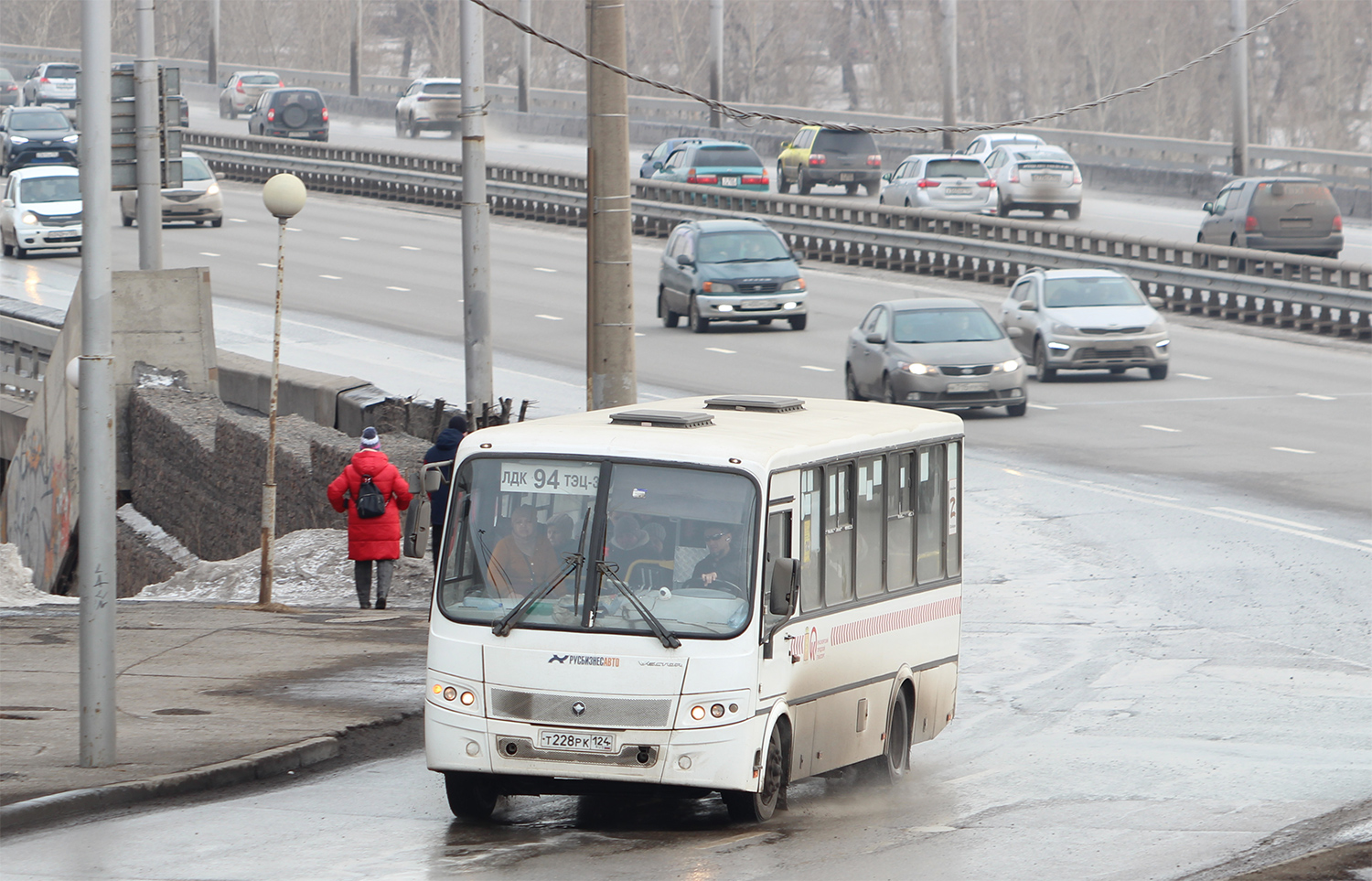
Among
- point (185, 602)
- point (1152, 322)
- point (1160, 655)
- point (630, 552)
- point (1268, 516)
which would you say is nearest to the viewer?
point (630, 552)

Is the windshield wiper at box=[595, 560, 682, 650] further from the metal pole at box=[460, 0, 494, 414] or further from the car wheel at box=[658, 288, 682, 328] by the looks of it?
the car wheel at box=[658, 288, 682, 328]

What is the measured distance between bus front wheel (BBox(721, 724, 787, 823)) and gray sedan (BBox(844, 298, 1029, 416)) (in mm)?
16826

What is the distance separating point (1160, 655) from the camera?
1608cm

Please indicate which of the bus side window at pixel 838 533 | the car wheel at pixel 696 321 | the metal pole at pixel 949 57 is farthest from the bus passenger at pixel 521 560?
the metal pole at pixel 949 57

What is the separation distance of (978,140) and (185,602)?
1606 inches

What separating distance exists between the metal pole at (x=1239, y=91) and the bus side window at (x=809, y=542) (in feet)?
136

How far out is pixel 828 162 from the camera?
55.7 meters

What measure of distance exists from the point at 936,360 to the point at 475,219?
9229 millimetres

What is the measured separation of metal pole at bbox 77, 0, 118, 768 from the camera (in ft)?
37.0

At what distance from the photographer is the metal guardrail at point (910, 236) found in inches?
1467

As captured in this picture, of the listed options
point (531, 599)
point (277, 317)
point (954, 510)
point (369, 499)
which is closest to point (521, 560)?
point (531, 599)

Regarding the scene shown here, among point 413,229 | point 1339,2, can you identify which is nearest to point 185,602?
point 413,229

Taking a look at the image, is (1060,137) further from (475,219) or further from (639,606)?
(639,606)

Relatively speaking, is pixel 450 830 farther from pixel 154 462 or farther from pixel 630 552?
pixel 154 462
